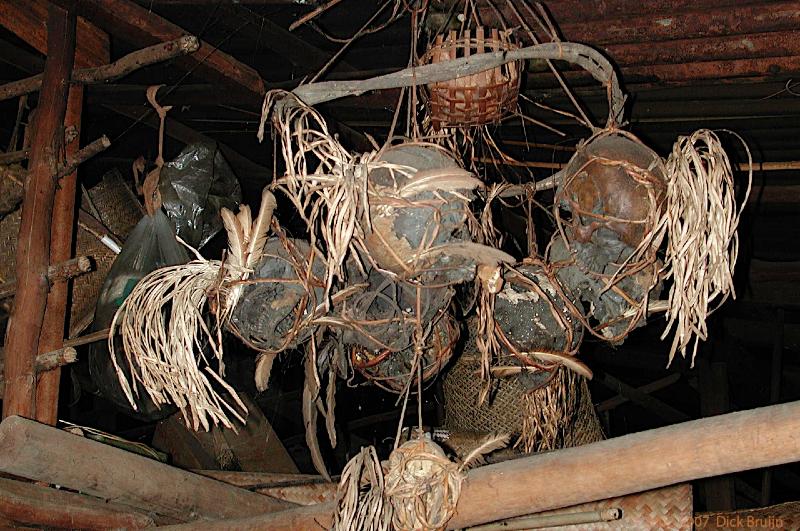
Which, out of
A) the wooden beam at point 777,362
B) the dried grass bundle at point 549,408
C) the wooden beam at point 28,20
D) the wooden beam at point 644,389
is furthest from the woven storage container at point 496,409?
the wooden beam at point 644,389

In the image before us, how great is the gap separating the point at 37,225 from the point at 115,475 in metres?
0.85

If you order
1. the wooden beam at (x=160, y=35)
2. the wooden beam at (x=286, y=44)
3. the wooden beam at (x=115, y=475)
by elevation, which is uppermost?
the wooden beam at (x=286, y=44)

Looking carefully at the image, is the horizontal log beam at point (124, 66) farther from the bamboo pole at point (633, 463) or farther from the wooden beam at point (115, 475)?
the bamboo pole at point (633, 463)

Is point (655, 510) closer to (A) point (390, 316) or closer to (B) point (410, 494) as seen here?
(B) point (410, 494)

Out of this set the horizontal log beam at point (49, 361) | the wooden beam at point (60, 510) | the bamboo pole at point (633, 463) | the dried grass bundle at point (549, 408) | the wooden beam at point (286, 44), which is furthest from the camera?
the wooden beam at point (286, 44)

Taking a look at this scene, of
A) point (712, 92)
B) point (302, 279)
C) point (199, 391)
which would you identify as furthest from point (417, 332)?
point (712, 92)

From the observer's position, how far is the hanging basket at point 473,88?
5.90 feet

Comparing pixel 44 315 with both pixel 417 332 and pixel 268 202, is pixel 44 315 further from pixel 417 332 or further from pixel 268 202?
pixel 417 332

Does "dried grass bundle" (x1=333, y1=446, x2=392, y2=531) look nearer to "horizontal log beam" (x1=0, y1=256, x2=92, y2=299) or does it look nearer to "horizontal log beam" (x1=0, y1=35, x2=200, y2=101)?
"horizontal log beam" (x1=0, y1=256, x2=92, y2=299)

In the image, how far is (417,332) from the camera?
1.76 metres

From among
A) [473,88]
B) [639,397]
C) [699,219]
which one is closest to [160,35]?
[473,88]

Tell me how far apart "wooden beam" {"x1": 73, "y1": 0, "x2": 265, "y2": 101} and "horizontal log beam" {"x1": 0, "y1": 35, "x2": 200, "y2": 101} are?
0.07 metres

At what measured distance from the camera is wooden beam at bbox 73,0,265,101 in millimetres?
2672

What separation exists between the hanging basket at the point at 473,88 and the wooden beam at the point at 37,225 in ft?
4.25
